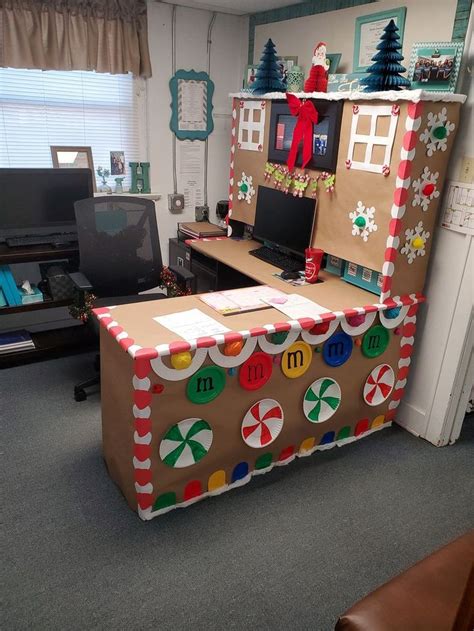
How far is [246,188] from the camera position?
3314 millimetres

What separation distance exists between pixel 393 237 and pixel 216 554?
155cm

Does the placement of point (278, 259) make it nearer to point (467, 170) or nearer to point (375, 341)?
point (375, 341)

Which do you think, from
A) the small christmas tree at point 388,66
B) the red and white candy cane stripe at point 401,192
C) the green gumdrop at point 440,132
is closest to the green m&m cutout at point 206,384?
the red and white candy cane stripe at point 401,192

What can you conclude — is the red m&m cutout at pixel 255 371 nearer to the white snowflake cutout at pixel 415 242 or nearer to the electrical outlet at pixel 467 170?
the white snowflake cutout at pixel 415 242

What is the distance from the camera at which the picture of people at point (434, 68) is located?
7.36 feet

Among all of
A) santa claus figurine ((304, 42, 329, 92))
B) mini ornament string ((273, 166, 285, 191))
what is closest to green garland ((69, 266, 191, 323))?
mini ornament string ((273, 166, 285, 191))

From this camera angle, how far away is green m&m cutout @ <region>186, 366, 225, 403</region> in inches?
78.0

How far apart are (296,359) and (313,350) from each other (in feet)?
0.33

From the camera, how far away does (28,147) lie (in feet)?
11.1

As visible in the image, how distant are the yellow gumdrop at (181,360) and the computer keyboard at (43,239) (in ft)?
5.71

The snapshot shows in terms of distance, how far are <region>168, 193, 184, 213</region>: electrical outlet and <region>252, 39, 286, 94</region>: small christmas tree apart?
1.14 meters

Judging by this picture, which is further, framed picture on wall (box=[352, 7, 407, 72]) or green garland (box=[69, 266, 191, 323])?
green garland (box=[69, 266, 191, 323])

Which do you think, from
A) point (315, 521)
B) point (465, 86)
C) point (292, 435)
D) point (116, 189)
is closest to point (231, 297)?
point (292, 435)

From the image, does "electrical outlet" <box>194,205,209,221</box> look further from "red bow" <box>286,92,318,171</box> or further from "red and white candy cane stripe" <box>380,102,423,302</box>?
"red and white candy cane stripe" <box>380,102,423,302</box>
